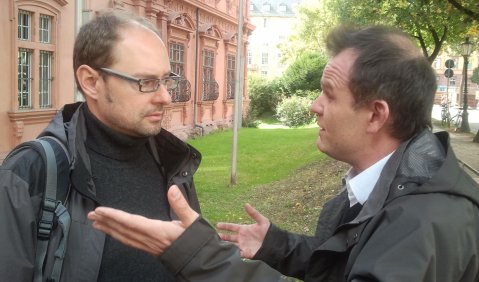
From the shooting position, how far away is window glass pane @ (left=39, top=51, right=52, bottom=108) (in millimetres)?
12812

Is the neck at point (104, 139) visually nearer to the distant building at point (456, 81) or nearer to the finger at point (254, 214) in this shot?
the finger at point (254, 214)

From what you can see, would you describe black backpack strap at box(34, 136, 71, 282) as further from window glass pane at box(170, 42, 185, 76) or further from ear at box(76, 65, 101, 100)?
window glass pane at box(170, 42, 185, 76)

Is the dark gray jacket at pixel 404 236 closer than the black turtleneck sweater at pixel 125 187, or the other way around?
the dark gray jacket at pixel 404 236

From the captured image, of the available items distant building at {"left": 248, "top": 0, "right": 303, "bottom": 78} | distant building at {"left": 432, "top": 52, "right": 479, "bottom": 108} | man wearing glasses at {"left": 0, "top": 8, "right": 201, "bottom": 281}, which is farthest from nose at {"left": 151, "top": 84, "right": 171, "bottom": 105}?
distant building at {"left": 248, "top": 0, "right": 303, "bottom": 78}

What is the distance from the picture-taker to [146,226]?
1690mm

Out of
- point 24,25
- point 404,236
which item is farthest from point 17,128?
point 404,236

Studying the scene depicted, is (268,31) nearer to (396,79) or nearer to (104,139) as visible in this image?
(104,139)

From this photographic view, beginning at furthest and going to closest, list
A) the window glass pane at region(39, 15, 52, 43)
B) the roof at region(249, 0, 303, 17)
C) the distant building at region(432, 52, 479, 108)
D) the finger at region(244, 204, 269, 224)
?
1. the roof at region(249, 0, 303, 17)
2. the distant building at region(432, 52, 479, 108)
3. the window glass pane at region(39, 15, 52, 43)
4. the finger at region(244, 204, 269, 224)

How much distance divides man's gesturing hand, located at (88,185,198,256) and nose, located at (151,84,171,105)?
2.75 feet

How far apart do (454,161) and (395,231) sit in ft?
1.19

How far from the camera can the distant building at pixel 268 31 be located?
271 ft

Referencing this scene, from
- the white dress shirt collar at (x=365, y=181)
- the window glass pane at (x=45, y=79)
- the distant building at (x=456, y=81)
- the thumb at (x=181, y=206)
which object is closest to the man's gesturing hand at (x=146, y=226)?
the thumb at (x=181, y=206)

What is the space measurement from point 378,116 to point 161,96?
3.09 ft

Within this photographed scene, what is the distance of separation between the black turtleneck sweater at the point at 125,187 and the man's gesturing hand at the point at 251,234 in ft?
1.05
